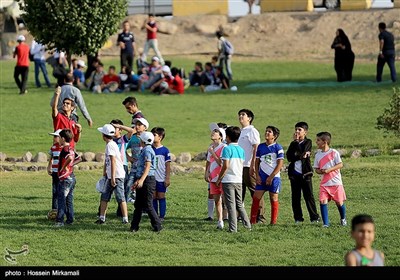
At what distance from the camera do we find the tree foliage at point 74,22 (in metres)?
35.2

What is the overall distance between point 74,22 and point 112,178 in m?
18.1

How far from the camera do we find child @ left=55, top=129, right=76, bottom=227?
17250mm

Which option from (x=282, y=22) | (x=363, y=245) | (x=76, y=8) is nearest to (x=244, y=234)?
(x=363, y=245)

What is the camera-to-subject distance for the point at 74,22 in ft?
115

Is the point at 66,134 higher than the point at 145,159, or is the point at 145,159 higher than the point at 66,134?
the point at 66,134

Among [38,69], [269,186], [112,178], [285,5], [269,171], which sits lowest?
[38,69]

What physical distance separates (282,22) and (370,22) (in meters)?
3.97

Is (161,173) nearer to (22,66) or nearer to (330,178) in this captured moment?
(330,178)

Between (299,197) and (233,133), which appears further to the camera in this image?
(299,197)

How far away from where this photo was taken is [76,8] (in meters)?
35.4

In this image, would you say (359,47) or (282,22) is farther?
(282,22)

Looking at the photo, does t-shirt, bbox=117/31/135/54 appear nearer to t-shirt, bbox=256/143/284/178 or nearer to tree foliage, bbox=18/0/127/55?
tree foliage, bbox=18/0/127/55

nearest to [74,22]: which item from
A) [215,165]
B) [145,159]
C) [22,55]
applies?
[22,55]
